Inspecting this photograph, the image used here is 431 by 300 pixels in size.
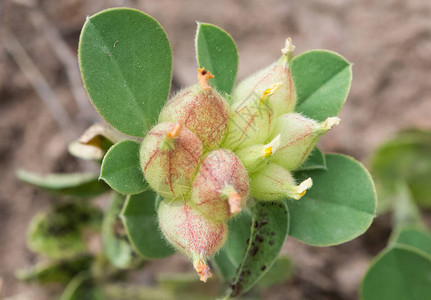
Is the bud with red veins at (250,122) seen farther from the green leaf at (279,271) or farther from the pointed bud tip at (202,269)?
the green leaf at (279,271)

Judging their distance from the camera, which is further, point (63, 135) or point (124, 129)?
point (63, 135)

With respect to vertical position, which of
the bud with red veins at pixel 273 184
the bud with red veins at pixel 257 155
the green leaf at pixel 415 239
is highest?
the bud with red veins at pixel 257 155

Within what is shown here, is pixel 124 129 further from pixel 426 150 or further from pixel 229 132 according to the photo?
pixel 426 150

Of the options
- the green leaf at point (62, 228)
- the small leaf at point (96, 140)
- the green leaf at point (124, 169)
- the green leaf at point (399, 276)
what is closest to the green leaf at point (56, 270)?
the green leaf at point (62, 228)

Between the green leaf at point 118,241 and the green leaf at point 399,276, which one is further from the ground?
the green leaf at point 118,241

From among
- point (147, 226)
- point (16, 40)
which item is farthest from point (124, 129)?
point (16, 40)

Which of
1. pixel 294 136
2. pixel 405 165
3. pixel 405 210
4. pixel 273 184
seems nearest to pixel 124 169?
pixel 273 184

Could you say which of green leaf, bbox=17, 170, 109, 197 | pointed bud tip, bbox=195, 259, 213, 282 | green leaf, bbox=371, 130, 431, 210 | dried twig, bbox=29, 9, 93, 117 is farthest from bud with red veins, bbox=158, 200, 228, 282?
dried twig, bbox=29, 9, 93, 117

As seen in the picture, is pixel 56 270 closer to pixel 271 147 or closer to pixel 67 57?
pixel 67 57
